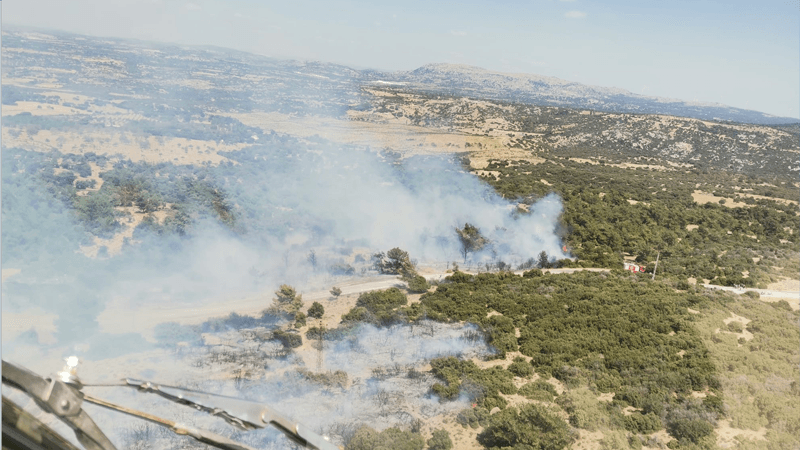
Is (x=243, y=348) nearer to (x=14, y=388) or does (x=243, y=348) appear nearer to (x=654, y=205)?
(x=14, y=388)

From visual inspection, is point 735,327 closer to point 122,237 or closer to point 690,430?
point 690,430

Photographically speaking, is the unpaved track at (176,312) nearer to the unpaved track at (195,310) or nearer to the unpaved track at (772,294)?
the unpaved track at (195,310)

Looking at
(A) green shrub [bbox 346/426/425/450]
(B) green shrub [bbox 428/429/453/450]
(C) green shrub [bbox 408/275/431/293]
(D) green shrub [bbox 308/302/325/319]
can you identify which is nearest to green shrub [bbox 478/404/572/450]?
(B) green shrub [bbox 428/429/453/450]

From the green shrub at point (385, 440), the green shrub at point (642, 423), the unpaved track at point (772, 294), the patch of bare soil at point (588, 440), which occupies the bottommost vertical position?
the patch of bare soil at point (588, 440)

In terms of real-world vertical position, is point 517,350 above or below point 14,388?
below

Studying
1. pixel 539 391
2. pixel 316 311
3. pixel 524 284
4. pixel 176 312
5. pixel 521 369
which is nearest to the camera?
pixel 539 391

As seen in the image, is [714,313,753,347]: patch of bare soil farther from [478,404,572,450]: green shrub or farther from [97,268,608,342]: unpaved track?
[97,268,608,342]: unpaved track

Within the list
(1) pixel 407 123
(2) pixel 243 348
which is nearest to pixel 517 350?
(2) pixel 243 348

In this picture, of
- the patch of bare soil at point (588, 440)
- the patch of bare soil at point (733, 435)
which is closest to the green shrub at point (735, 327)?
the patch of bare soil at point (733, 435)

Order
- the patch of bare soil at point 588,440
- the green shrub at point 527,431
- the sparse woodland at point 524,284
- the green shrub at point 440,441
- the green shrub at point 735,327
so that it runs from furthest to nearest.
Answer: the green shrub at point 735,327 < the sparse woodland at point 524,284 < the patch of bare soil at point 588,440 < the green shrub at point 527,431 < the green shrub at point 440,441

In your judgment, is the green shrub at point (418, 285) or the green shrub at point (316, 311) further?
the green shrub at point (418, 285)

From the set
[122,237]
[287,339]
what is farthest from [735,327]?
[122,237]
